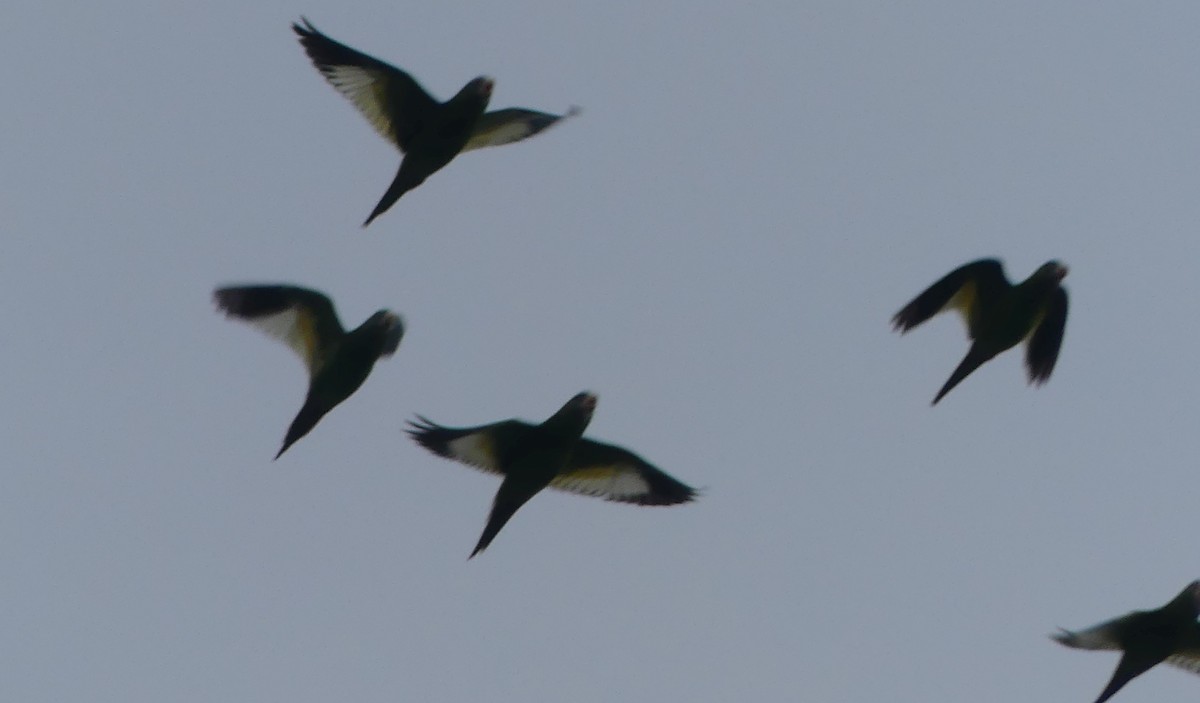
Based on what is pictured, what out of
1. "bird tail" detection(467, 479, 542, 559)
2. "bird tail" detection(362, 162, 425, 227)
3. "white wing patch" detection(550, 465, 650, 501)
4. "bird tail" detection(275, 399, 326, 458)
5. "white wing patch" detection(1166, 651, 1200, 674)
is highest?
"bird tail" detection(362, 162, 425, 227)

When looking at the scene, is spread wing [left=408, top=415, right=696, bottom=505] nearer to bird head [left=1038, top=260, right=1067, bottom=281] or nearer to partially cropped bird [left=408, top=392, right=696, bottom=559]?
partially cropped bird [left=408, top=392, right=696, bottom=559]

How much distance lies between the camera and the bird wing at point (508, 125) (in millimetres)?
13227

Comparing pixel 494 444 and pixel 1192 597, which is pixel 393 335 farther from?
pixel 1192 597

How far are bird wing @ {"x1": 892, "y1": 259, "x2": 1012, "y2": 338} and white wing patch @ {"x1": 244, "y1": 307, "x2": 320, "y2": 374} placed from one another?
4.52 m

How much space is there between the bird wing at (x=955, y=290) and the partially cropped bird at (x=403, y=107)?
3714 millimetres

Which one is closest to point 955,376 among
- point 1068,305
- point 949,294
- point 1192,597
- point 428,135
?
point 949,294

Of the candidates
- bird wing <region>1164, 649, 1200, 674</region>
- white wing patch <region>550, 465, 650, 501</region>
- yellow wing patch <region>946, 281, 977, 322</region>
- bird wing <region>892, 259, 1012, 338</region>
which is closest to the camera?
bird wing <region>1164, 649, 1200, 674</region>

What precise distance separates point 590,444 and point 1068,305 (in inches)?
172

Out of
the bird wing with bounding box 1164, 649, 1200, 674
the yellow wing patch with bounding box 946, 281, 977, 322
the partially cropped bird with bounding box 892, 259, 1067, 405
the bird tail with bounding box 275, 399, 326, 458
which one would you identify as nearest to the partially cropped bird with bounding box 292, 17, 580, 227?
the bird tail with bounding box 275, 399, 326, 458

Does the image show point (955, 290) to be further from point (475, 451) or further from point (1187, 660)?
point (475, 451)

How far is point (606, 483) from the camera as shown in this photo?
12422 mm

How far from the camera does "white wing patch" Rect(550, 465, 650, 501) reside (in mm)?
12305

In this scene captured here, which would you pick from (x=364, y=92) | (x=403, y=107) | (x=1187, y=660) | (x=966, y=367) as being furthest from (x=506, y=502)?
(x=1187, y=660)

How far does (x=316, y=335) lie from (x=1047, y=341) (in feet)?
19.7
